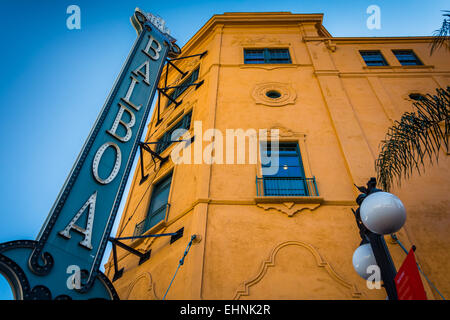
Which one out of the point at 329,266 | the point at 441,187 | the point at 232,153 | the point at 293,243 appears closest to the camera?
the point at 329,266

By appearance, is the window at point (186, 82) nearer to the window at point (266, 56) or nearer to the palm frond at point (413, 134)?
the window at point (266, 56)

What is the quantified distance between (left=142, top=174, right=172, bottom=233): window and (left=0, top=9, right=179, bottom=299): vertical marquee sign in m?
2.55

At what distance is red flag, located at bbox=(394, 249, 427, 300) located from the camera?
3.38 meters

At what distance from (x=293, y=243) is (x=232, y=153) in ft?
11.2

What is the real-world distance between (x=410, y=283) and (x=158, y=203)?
8397 mm

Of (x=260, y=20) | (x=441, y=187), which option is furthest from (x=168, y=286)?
(x=260, y=20)

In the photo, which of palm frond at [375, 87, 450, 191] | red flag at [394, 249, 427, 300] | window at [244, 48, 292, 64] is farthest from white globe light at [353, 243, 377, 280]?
window at [244, 48, 292, 64]

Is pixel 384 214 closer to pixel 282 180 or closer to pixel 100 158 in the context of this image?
pixel 282 180

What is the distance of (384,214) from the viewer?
12.5 ft

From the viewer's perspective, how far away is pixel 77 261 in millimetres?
5797

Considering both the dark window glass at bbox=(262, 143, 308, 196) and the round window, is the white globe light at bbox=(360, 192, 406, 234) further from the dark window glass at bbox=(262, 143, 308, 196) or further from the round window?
the round window
